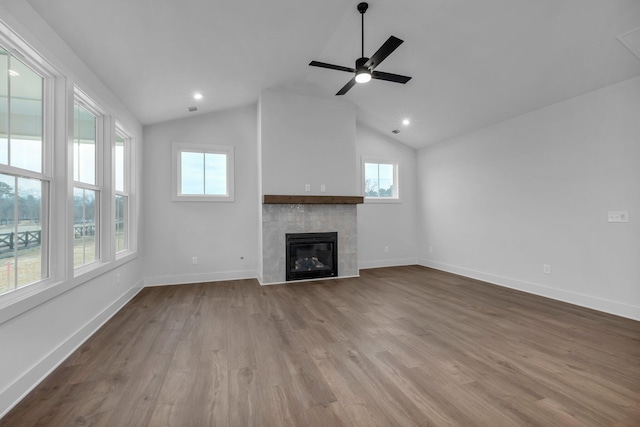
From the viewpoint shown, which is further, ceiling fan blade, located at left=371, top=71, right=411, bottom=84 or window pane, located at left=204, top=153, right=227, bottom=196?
window pane, located at left=204, top=153, right=227, bottom=196

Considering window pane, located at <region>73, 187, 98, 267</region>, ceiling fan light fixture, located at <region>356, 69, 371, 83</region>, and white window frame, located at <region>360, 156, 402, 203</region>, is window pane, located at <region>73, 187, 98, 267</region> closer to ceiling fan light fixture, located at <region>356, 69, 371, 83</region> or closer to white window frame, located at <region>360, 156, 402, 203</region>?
ceiling fan light fixture, located at <region>356, 69, 371, 83</region>

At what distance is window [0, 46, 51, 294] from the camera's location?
1.84m

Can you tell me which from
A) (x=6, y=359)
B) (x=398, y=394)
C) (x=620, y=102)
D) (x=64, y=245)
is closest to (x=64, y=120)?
(x=64, y=245)

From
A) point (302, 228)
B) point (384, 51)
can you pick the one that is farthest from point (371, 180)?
point (384, 51)

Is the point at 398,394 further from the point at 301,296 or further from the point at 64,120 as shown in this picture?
the point at 64,120

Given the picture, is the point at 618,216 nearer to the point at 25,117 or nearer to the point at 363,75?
the point at 363,75

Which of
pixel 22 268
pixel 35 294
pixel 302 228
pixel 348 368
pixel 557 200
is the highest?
pixel 557 200

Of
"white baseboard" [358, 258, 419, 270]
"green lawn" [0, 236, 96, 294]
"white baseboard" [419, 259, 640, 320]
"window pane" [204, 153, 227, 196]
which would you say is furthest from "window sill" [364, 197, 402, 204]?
"green lawn" [0, 236, 96, 294]

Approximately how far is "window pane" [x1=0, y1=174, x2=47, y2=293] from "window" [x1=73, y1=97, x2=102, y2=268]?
49 centimetres

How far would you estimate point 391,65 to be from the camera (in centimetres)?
388

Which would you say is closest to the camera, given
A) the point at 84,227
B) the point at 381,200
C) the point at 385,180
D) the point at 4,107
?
→ the point at 4,107

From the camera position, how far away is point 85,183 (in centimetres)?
286

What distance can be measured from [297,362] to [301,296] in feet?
5.91

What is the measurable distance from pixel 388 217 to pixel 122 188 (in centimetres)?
486
